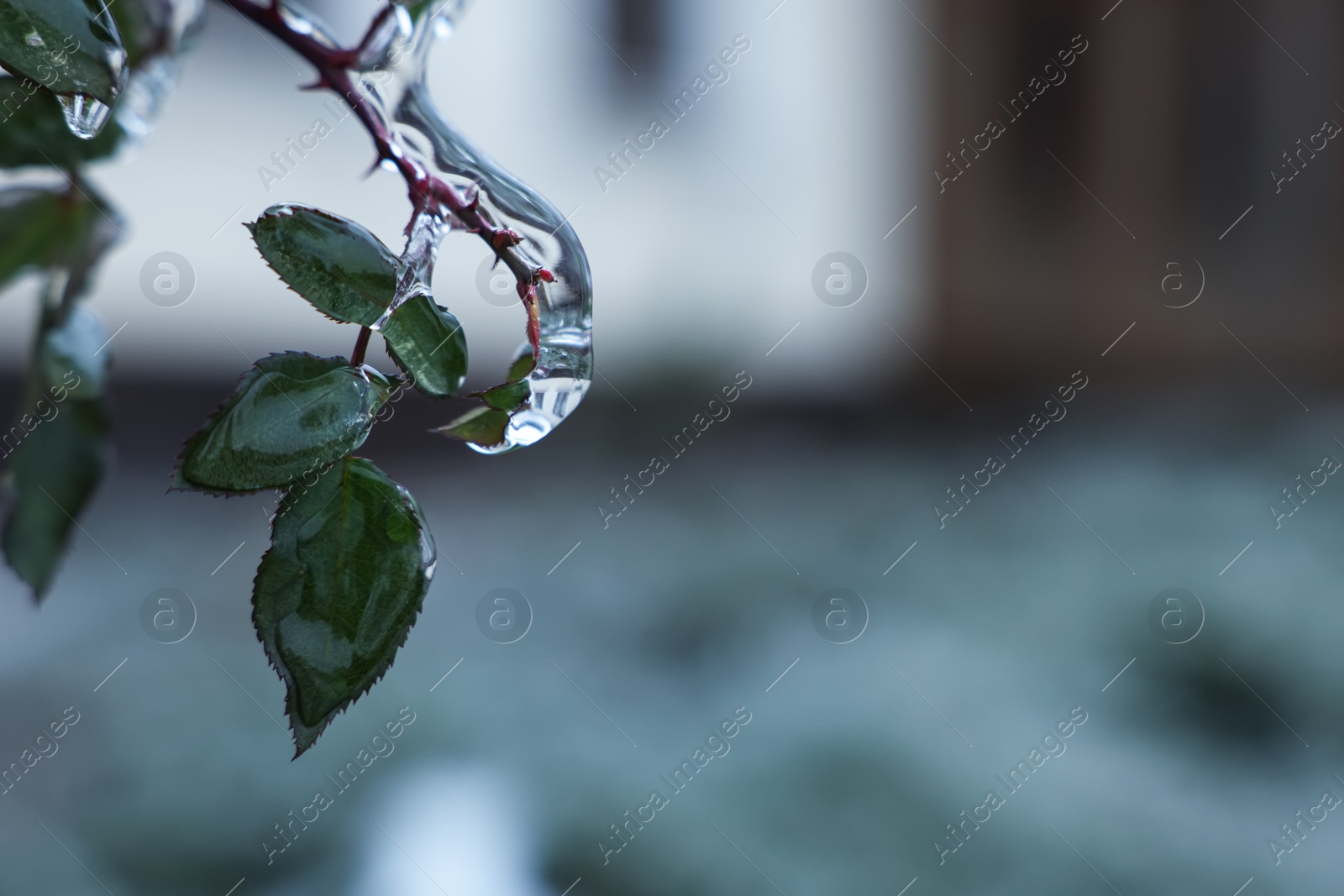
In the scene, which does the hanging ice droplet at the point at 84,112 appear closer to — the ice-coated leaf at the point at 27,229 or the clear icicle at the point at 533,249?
the clear icicle at the point at 533,249

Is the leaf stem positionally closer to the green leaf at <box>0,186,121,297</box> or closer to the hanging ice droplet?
the hanging ice droplet

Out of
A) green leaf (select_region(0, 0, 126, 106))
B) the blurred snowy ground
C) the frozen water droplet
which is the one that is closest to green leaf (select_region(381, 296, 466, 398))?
green leaf (select_region(0, 0, 126, 106))

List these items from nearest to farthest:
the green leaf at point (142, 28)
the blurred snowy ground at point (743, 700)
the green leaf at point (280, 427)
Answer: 1. the green leaf at point (280, 427)
2. the green leaf at point (142, 28)
3. the blurred snowy ground at point (743, 700)

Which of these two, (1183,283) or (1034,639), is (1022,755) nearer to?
(1034,639)

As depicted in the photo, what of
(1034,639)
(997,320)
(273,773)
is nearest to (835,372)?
(997,320)

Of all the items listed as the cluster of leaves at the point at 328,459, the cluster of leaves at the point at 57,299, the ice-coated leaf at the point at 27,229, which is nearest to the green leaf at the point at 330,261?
the cluster of leaves at the point at 328,459

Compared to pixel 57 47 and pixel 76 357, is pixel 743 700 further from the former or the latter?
pixel 57 47

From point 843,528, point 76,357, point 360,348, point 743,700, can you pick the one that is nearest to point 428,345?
point 360,348
